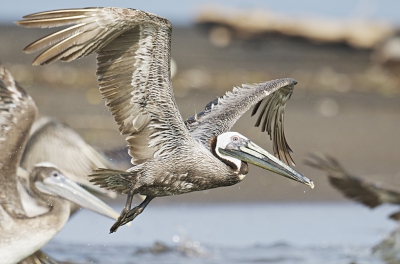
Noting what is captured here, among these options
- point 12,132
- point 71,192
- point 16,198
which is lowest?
point 16,198

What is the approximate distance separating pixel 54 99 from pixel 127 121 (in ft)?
28.3

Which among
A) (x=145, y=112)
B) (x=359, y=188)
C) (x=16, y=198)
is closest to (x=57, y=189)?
(x=16, y=198)

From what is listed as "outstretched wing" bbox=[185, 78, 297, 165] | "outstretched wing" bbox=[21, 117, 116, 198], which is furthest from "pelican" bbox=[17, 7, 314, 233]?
"outstretched wing" bbox=[21, 117, 116, 198]

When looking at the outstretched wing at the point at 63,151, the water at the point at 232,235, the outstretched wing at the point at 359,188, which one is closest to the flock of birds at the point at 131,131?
the outstretched wing at the point at 63,151

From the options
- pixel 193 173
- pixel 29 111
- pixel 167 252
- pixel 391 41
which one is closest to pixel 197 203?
pixel 167 252

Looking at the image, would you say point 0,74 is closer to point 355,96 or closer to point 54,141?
point 54,141

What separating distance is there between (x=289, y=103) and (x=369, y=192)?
621 centimetres

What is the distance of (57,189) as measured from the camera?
284 inches

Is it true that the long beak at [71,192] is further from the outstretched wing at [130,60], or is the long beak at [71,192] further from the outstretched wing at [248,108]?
the outstretched wing at [130,60]

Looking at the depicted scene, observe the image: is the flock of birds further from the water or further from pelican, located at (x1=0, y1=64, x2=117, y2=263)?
the water

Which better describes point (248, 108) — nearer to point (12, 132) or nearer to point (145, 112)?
point (145, 112)

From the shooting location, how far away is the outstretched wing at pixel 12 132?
6.37 meters

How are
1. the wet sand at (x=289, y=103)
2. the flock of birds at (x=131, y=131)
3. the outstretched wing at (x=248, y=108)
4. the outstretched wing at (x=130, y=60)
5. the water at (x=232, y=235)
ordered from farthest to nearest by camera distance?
the wet sand at (x=289, y=103) < the water at (x=232, y=235) < the outstretched wing at (x=248, y=108) < the flock of birds at (x=131, y=131) < the outstretched wing at (x=130, y=60)

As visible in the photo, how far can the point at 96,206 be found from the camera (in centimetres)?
736
